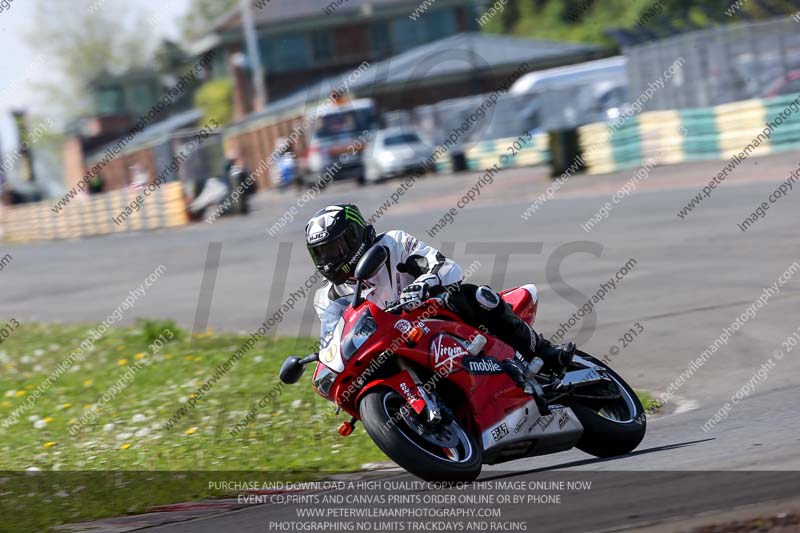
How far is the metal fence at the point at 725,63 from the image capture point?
27.4 metres

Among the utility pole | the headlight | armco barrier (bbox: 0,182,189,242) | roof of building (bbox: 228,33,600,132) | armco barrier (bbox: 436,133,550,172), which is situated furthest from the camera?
roof of building (bbox: 228,33,600,132)

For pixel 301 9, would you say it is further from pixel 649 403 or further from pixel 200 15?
pixel 649 403

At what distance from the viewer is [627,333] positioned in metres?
11.9

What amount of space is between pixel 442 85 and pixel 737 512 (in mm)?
56933

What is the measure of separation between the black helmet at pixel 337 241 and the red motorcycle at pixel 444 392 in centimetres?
19

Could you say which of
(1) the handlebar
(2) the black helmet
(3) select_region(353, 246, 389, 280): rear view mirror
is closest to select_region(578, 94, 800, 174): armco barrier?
(2) the black helmet

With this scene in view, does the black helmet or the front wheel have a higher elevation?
the black helmet

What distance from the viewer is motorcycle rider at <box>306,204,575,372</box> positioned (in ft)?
22.6

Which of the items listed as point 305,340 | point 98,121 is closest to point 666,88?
point 305,340

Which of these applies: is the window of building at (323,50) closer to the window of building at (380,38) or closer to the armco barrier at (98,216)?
the window of building at (380,38)

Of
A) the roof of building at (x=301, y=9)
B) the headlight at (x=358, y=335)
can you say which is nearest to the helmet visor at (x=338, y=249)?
the headlight at (x=358, y=335)

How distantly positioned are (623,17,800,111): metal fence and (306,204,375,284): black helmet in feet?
68.8

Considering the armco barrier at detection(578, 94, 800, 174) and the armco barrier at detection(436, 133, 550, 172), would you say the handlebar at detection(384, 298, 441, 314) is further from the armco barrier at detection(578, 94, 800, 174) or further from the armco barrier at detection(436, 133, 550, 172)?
the armco barrier at detection(436, 133, 550, 172)

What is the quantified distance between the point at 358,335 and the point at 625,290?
8.26 meters
